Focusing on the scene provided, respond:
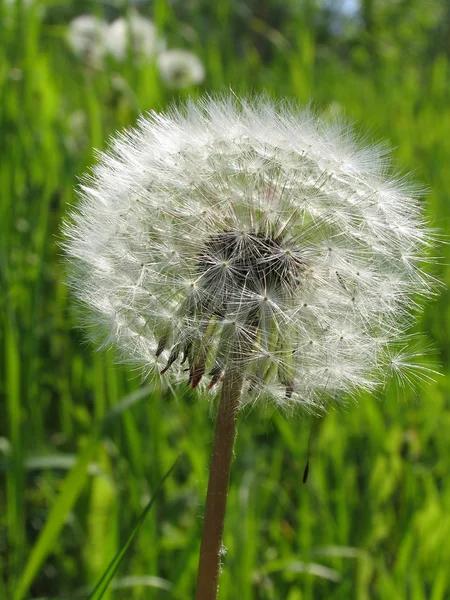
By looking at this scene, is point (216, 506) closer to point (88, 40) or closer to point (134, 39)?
point (134, 39)

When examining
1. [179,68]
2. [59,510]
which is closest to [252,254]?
[59,510]

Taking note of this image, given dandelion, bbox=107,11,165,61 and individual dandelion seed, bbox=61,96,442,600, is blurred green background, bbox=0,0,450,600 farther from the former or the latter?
individual dandelion seed, bbox=61,96,442,600

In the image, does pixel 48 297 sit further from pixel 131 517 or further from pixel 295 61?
pixel 295 61

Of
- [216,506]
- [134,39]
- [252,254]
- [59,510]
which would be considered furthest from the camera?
[134,39]

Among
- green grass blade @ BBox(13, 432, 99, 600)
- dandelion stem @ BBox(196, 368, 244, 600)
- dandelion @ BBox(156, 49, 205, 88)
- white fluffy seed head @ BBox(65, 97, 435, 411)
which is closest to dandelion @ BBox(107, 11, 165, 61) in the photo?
dandelion @ BBox(156, 49, 205, 88)

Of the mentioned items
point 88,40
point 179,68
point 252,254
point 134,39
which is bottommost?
point 252,254

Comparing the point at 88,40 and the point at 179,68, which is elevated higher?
the point at 179,68

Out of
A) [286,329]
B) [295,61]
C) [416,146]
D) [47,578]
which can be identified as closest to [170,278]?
[286,329]

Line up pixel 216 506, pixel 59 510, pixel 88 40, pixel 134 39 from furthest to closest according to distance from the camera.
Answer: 1. pixel 88 40
2. pixel 134 39
3. pixel 59 510
4. pixel 216 506
